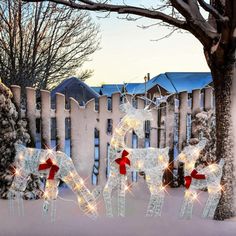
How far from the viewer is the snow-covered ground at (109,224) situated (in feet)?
16.1

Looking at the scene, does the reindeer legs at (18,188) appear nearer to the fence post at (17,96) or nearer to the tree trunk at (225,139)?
the fence post at (17,96)

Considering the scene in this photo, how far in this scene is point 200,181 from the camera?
5.41 metres

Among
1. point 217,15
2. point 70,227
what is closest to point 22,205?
point 70,227

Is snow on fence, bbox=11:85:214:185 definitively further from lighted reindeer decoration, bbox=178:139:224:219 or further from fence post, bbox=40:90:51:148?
lighted reindeer decoration, bbox=178:139:224:219

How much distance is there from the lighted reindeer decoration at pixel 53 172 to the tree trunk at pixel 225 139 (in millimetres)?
1650

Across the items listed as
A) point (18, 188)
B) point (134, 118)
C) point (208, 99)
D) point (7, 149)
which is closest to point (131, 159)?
point (134, 118)

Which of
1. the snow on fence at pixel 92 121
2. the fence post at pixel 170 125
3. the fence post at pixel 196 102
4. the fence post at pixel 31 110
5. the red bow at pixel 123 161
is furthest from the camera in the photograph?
the fence post at pixel 196 102

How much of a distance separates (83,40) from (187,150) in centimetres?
1321

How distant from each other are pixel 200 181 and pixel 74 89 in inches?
614

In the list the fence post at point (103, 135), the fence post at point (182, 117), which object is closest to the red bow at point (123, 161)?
the fence post at point (103, 135)

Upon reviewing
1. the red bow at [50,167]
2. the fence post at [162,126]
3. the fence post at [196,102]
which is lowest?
the red bow at [50,167]

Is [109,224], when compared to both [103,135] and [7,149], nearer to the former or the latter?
[7,149]

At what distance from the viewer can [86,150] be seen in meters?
7.27

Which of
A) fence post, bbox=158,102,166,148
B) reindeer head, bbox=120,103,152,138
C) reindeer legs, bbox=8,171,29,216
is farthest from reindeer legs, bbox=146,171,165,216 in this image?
fence post, bbox=158,102,166,148
